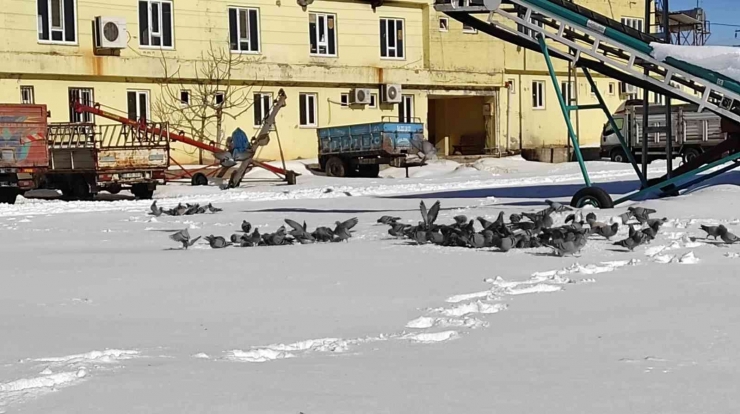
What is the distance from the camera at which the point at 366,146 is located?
113 feet

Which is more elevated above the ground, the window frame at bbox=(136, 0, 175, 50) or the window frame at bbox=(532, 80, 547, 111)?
the window frame at bbox=(136, 0, 175, 50)

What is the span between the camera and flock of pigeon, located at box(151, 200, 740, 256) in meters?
10.3

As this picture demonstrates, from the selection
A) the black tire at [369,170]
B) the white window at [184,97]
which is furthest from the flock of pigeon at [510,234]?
the white window at [184,97]

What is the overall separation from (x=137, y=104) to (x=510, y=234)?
26747mm

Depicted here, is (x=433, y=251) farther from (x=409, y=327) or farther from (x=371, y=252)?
(x=409, y=327)

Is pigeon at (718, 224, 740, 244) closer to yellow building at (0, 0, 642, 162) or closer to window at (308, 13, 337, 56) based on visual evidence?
yellow building at (0, 0, 642, 162)

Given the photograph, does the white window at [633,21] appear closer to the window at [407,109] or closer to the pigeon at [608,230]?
the window at [407,109]

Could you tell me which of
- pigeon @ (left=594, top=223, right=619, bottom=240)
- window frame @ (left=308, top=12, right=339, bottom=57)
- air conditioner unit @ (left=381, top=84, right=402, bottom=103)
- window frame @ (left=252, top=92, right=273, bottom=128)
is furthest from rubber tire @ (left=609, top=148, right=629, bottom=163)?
pigeon @ (left=594, top=223, right=619, bottom=240)

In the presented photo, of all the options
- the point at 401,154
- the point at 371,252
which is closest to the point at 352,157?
the point at 401,154

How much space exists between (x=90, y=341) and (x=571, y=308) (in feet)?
9.42

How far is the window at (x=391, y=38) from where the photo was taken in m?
41.4

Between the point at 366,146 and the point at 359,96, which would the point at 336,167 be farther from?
the point at 359,96

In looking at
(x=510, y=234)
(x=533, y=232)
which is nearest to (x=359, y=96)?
(x=533, y=232)

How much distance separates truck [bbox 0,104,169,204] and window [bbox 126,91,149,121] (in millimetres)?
8065
